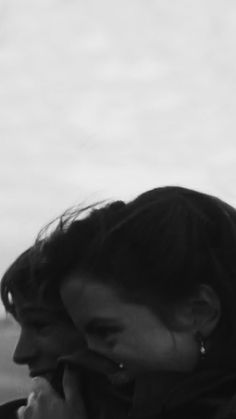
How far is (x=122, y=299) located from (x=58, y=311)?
22 centimetres

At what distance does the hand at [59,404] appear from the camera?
189 cm

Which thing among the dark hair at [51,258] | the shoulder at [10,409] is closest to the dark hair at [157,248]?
the dark hair at [51,258]

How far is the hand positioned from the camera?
189 centimetres

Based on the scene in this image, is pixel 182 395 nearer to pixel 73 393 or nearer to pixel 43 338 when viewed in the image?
pixel 73 393

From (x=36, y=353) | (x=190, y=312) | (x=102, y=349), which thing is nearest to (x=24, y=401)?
(x=36, y=353)

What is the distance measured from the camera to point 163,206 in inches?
76.4

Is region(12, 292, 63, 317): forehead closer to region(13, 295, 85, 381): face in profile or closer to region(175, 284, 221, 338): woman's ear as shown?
region(13, 295, 85, 381): face in profile

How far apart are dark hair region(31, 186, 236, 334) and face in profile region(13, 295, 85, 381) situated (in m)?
0.08

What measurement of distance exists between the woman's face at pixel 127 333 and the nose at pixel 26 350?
0.44 feet

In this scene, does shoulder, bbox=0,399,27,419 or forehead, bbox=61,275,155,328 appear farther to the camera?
shoulder, bbox=0,399,27,419

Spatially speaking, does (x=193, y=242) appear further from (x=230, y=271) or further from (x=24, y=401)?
(x=24, y=401)

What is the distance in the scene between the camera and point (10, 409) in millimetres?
2100

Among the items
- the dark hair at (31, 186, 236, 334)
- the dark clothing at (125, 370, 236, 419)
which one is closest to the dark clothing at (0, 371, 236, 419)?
the dark clothing at (125, 370, 236, 419)

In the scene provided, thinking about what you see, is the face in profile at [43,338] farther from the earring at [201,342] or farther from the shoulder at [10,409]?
the earring at [201,342]
